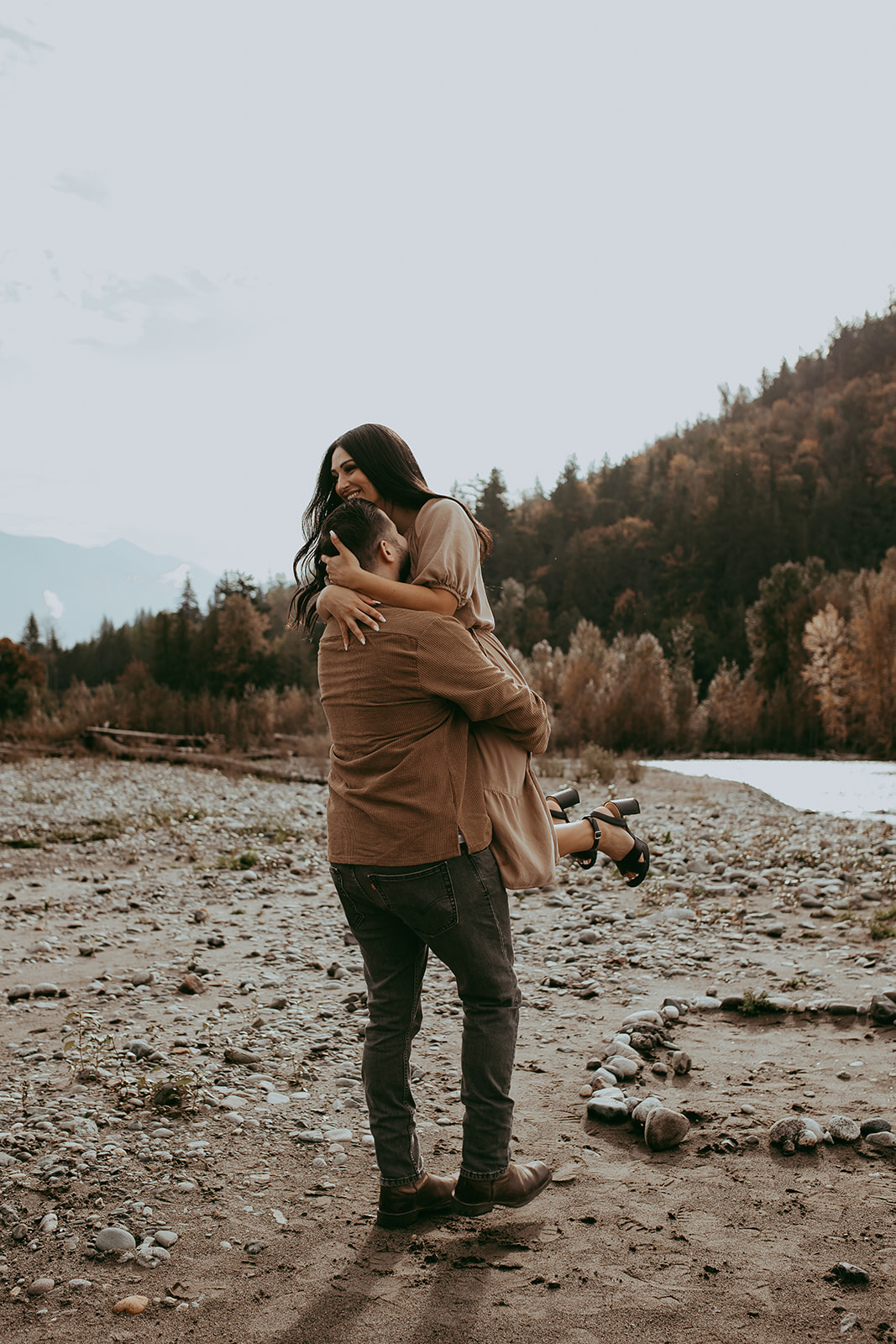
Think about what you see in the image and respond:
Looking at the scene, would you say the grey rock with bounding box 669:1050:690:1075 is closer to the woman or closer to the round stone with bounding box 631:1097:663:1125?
the round stone with bounding box 631:1097:663:1125

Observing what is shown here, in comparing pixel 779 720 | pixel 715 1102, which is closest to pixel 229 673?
pixel 779 720

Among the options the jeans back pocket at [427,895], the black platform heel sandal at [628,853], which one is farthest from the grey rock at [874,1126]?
the jeans back pocket at [427,895]

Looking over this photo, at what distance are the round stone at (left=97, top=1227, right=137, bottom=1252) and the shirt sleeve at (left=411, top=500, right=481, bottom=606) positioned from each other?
6.29ft

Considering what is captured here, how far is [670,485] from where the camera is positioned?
79.2 meters

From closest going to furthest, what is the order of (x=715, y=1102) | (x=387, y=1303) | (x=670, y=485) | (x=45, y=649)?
(x=387, y=1303) < (x=715, y=1102) < (x=45, y=649) < (x=670, y=485)

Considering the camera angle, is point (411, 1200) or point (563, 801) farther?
point (563, 801)

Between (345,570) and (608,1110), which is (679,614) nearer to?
(608,1110)

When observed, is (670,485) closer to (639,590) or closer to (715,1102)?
(639,590)

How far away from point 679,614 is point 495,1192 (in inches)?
2330

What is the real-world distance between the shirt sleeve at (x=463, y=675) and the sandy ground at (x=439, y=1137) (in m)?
1.41

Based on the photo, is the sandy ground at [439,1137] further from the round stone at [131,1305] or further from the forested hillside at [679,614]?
the forested hillside at [679,614]

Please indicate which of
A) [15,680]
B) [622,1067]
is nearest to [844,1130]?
[622,1067]

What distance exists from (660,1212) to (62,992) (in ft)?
10.8

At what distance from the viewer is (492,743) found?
8.04ft
